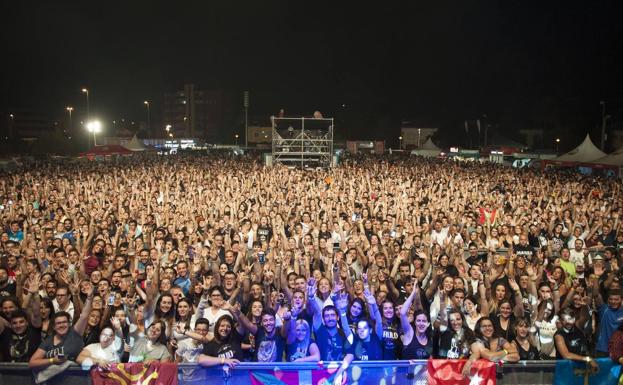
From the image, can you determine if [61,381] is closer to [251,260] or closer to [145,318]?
[145,318]

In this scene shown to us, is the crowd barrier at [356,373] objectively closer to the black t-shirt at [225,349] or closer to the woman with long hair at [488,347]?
the woman with long hair at [488,347]

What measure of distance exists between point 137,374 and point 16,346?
1.25m

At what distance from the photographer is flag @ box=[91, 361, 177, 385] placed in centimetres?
363

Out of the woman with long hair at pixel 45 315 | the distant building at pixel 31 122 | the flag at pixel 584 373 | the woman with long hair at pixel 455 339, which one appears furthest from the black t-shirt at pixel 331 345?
the distant building at pixel 31 122

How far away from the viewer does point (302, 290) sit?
4961mm

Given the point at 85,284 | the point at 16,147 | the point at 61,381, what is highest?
the point at 16,147

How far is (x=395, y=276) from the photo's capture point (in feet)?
20.2

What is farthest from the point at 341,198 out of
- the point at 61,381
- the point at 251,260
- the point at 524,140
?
the point at 524,140

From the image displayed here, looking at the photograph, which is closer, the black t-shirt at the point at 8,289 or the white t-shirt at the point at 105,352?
the white t-shirt at the point at 105,352

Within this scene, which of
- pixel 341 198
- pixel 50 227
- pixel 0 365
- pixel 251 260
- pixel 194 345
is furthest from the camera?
pixel 341 198

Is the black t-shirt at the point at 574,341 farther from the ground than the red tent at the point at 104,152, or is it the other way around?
the red tent at the point at 104,152

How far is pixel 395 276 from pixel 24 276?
4.20 metres

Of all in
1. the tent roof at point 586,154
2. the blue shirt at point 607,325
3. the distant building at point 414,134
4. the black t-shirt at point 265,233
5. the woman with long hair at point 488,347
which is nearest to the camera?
the woman with long hair at point 488,347

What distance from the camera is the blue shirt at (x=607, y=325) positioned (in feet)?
14.3
